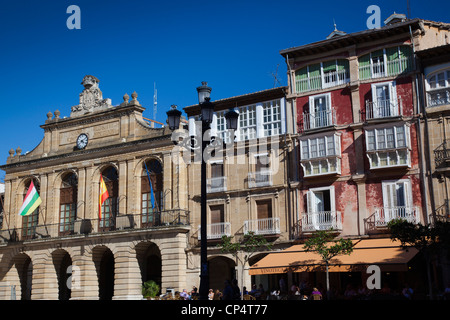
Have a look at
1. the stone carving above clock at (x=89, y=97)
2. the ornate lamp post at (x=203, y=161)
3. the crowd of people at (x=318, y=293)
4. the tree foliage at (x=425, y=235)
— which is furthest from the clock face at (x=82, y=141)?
the tree foliage at (x=425, y=235)

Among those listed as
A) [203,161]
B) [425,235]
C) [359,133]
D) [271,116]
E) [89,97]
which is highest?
[89,97]

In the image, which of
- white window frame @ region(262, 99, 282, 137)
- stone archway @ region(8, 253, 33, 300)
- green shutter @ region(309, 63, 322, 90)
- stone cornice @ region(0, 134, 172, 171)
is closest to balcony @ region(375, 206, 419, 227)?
white window frame @ region(262, 99, 282, 137)

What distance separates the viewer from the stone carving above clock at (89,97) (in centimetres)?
3806

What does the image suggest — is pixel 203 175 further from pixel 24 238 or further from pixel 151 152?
pixel 24 238

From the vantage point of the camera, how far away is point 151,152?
3456cm

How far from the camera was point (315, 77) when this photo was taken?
2991 cm

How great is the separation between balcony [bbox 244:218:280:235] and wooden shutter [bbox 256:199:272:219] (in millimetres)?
422

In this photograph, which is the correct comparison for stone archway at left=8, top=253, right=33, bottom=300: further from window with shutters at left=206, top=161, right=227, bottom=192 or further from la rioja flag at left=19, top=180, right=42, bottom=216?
window with shutters at left=206, top=161, right=227, bottom=192

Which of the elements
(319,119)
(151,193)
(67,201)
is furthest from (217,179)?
(67,201)

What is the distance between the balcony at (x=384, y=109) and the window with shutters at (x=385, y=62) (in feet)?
4.47

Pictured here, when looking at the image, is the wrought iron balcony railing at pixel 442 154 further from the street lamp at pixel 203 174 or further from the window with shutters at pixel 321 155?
the street lamp at pixel 203 174

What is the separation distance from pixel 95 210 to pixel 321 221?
14.9 meters

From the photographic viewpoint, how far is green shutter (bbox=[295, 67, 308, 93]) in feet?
99.1

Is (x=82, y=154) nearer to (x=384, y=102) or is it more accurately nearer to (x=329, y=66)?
(x=329, y=66)
